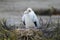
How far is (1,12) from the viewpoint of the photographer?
5449 millimetres

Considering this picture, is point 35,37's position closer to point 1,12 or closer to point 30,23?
point 30,23

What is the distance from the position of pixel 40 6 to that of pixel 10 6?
50 cm

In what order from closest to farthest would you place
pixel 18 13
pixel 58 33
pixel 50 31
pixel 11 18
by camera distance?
pixel 58 33, pixel 50 31, pixel 11 18, pixel 18 13

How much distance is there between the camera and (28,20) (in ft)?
14.8

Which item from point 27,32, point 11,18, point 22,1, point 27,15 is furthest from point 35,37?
point 22,1

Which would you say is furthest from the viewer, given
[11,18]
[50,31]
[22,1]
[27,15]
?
[22,1]

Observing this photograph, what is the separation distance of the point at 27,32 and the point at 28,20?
2.09ft

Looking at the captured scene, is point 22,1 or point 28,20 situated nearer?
point 28,20

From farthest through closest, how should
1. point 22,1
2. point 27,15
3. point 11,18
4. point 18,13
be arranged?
point 22,1, point 18,13, point 11,18, point 27,15

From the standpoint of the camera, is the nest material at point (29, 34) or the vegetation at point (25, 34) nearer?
the vegetation at point (25, 34)

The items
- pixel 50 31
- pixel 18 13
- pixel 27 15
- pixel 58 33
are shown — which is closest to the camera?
pixel 58 33

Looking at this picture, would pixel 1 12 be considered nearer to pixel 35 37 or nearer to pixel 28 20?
pixel 28 20

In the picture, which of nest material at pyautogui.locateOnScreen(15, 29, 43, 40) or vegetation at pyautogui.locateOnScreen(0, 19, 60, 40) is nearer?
vegetation at pyautogui.locateOnScreen(0, 19, 60, 40)

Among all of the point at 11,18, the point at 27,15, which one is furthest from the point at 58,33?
the point at 11,18
